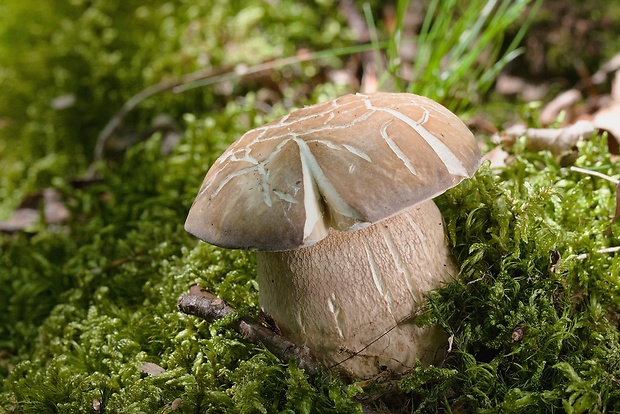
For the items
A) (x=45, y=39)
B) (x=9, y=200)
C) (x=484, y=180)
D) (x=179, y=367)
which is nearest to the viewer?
(x=179, y=367)

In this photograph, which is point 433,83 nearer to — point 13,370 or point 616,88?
point 616,88

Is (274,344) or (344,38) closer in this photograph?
(274,344)

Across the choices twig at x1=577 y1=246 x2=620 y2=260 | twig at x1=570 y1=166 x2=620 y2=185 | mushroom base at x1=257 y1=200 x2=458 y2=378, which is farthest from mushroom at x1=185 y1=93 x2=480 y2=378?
A: twig at x1=570 y1=166 x2=620 y2=185

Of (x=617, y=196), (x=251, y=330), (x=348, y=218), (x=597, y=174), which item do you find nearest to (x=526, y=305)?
(x=617, y=196)

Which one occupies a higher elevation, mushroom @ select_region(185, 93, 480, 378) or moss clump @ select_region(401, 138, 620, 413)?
mushroom @ select_region(185, 93, 480, 378)

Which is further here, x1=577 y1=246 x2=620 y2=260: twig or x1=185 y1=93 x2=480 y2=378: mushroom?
x1=577 y1=246 x2=620 y2=260: twig

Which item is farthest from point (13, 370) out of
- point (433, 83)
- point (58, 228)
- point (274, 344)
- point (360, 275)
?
point (433, 83)

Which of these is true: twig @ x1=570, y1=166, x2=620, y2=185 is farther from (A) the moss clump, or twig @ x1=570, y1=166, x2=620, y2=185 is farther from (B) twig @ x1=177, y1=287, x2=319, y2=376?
(B) twig @ x1=177, y1=287, x2=319, y2=376

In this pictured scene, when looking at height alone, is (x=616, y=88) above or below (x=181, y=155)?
below
